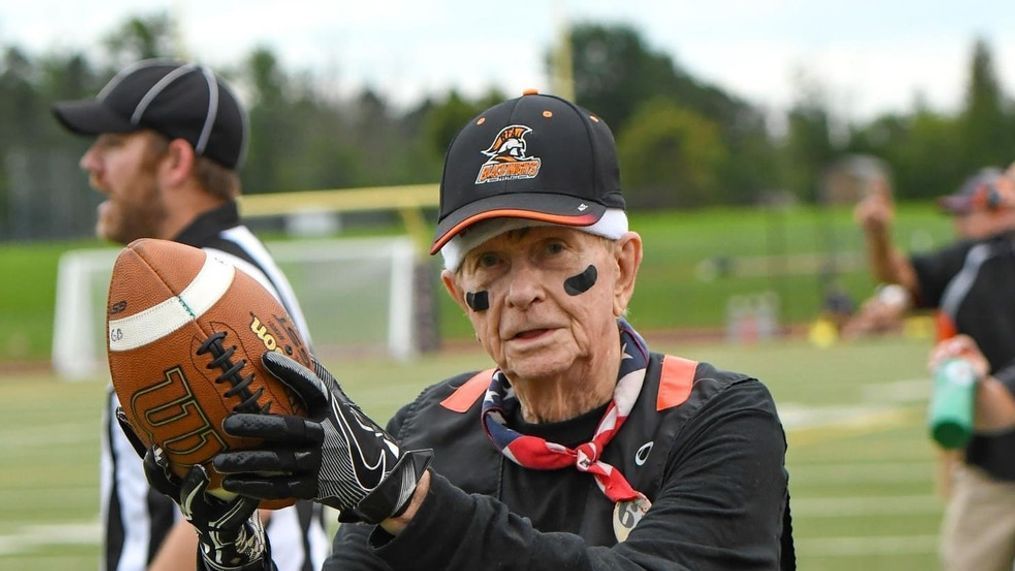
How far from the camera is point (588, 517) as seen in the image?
2.49 m

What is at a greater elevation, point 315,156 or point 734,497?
A: point 734,497

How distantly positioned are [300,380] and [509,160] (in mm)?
560

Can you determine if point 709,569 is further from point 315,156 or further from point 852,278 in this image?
point 315,156

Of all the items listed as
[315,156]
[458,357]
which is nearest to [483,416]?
[458,357]

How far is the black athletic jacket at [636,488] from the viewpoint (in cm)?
218

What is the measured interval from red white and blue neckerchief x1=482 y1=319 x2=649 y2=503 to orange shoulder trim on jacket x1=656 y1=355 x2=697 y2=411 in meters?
0.04

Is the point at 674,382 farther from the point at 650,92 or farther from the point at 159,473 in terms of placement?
the point at 650,92

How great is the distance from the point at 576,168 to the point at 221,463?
77 centimetres

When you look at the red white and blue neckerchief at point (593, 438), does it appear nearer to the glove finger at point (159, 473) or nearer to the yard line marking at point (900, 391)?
the glove finger at point (159, 473)

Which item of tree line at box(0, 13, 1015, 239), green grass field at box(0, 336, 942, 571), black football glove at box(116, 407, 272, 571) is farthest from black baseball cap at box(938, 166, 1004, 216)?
tree line at box(0, 13, 1015, 239)

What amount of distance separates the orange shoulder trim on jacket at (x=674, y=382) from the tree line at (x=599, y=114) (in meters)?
27.0

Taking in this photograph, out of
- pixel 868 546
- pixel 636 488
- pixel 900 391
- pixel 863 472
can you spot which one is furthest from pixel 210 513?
pixel 900 391

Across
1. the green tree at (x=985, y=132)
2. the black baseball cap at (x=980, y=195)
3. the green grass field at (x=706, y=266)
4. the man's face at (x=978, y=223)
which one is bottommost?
the green tree at (x=985, y=132)

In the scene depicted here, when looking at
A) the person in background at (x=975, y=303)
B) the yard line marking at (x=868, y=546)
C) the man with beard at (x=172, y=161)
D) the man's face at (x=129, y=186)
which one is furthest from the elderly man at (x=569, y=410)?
the yard line marking at (x=868, y=546)
